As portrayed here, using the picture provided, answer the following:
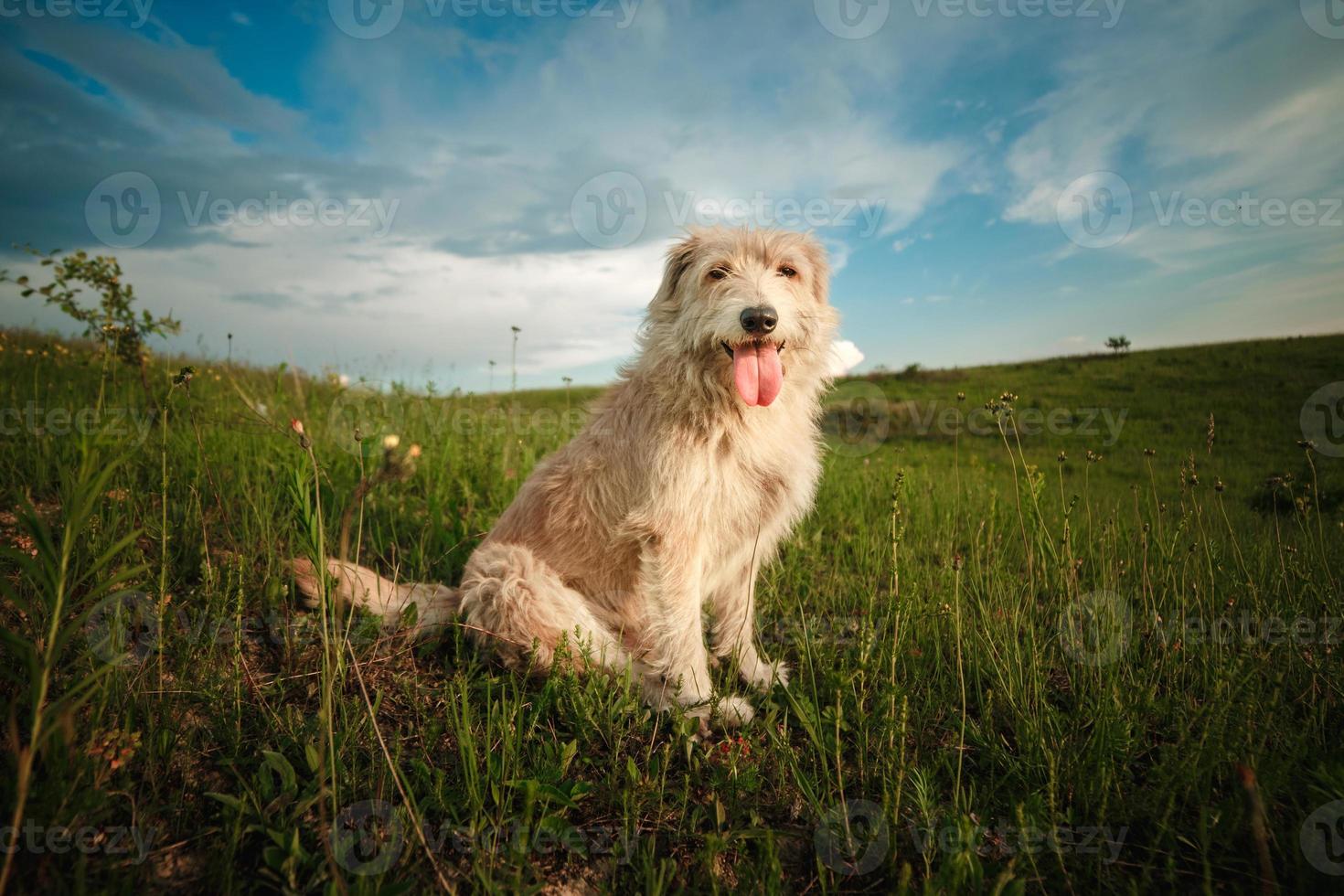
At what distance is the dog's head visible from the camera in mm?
3316

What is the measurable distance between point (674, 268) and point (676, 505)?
6.20 ft

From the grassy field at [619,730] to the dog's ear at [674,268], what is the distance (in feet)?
7.58

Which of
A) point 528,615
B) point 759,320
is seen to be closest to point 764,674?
point 528,615

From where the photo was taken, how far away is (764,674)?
363 cm

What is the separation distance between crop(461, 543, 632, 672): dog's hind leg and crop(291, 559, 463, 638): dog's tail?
0.83 ft

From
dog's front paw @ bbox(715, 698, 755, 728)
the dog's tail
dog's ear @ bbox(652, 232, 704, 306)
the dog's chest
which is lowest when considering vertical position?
dog's front paw @ bbox(715, 698, 755, 728)

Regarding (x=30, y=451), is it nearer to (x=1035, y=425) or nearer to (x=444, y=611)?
(x=444, y=611)

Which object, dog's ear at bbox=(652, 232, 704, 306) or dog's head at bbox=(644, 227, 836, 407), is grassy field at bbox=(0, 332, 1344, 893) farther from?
dog's ear at bbox=(652, 232, 704, 306)

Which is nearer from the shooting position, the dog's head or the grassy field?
the grassy field

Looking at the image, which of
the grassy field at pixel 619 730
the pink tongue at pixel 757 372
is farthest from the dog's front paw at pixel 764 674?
the pink tongue at pixel 757 372

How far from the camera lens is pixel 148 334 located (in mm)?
5043

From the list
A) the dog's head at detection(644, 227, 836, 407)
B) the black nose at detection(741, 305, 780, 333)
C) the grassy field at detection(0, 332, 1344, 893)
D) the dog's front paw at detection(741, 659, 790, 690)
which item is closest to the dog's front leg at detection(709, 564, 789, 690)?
the dog's front paw at detection(741, 659, 790, 690)

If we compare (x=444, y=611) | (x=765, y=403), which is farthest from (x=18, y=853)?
(x=765, y=403)

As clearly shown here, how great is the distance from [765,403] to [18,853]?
354cm
